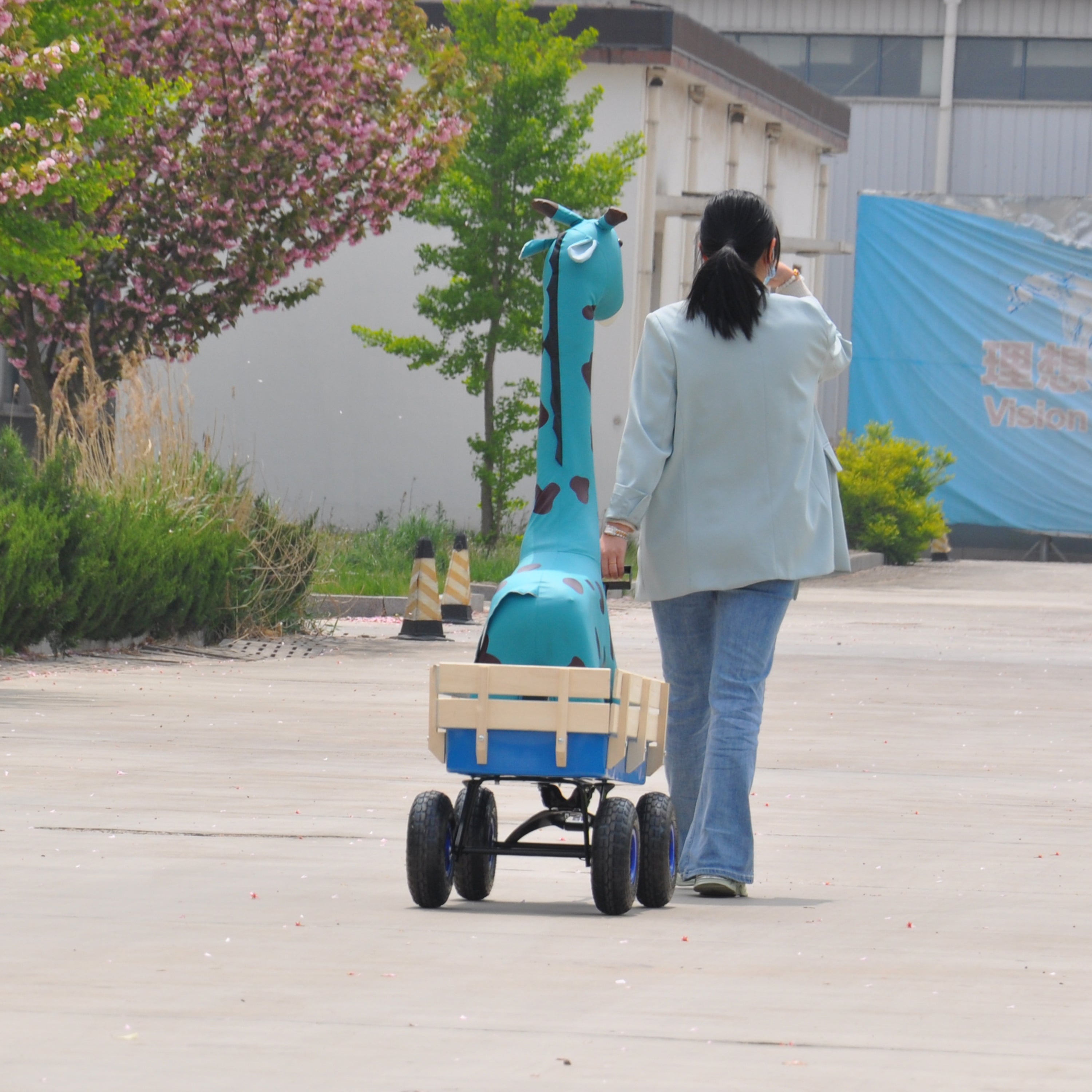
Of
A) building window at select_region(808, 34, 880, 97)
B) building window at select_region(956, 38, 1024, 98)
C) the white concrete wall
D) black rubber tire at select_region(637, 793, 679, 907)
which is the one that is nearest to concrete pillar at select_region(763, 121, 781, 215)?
the white concrete wall

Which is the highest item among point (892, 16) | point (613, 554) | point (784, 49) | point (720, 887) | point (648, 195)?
point (892, 16)

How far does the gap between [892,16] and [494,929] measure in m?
40.1

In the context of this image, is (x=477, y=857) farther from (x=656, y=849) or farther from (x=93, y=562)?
(x=93, y=562)

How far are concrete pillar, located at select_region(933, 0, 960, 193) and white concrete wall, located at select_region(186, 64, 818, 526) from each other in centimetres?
1137

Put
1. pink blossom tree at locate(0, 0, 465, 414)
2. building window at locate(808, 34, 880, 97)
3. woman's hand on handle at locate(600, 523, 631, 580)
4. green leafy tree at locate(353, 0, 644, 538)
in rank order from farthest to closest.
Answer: building window at locate(808, 34, 880, 97)
green leafy tree at locate(353, 0, 644, 538)
pink blossom tree at locate(0, 0, 465, 414)
woman's hand on handle at locate(600, 523, 631, 580)

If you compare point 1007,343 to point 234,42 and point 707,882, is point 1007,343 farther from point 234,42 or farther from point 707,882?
point 707,882

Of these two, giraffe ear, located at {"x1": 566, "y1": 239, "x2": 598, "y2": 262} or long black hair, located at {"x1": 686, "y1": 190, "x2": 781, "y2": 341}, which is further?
A: giraffe ear, located at {"x1": 566, "y1": 239, "x2": 598, "y2": 262}

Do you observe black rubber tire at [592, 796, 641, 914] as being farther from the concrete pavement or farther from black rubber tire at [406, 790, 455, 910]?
black rubber tire at [406, 790, 455, 910]

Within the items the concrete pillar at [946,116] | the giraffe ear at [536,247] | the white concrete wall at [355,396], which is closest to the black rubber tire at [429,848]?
the giraffe ear at [536,247]

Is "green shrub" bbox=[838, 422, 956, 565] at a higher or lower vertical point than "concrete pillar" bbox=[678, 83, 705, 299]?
lower

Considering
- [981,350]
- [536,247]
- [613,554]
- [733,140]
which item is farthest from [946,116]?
[613,554]

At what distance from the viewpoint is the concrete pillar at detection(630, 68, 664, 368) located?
29656mm

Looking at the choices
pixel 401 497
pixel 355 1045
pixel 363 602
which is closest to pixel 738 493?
pixel 355 1045

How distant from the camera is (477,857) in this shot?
5.68 meters
